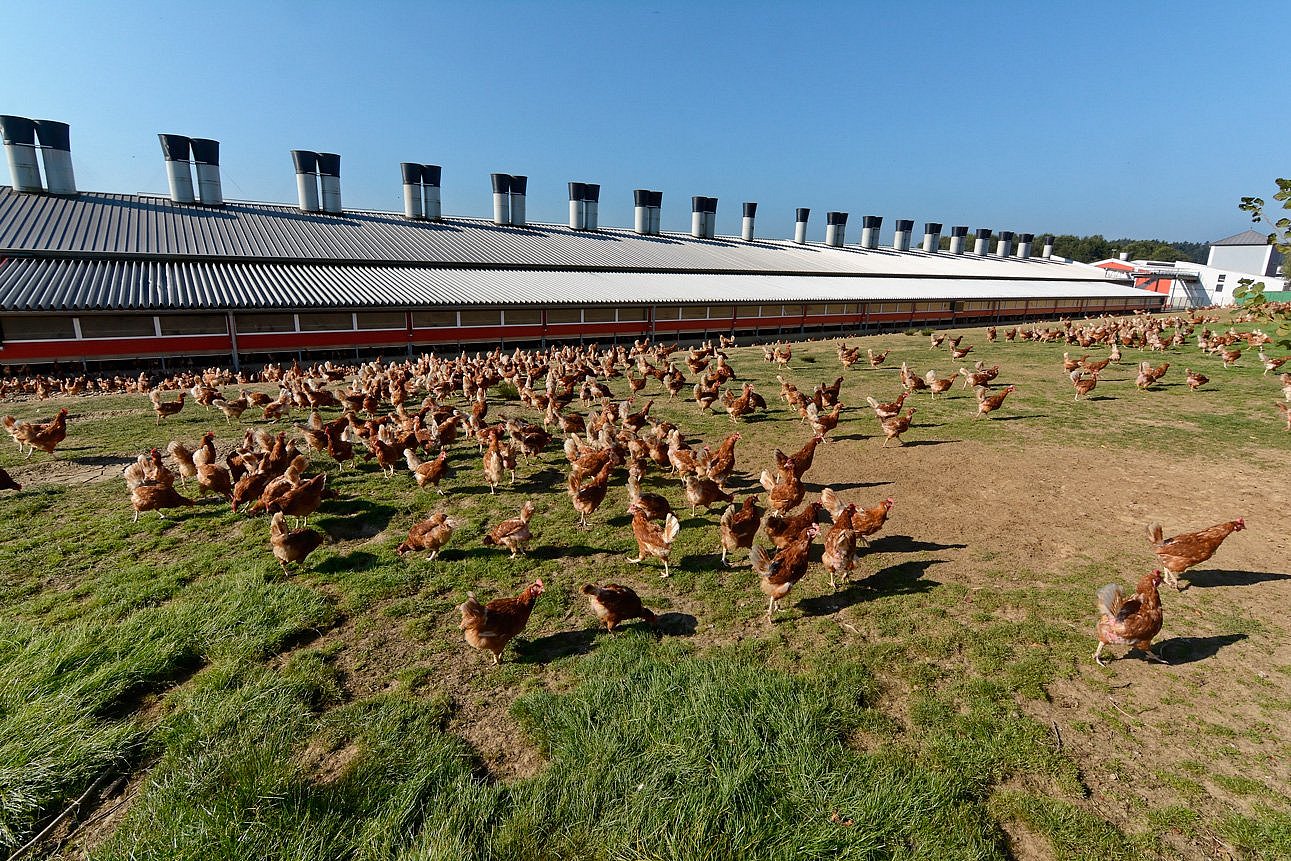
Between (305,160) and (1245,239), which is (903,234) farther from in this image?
(305,160)

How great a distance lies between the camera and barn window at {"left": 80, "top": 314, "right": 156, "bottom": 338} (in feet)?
74.4

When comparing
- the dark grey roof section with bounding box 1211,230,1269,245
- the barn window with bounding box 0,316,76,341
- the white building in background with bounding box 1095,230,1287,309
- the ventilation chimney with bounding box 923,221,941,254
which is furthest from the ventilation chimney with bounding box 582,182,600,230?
the dark grey roof section with bounding box 1211,230,1269,245

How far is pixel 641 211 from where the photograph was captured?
177 ft

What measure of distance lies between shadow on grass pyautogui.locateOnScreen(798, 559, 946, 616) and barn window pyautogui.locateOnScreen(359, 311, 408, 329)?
26759mm

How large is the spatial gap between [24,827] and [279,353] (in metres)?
26.0

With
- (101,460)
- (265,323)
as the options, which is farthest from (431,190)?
(101,460)

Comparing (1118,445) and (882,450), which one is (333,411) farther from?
(1118,445)

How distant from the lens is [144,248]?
27.0 meters

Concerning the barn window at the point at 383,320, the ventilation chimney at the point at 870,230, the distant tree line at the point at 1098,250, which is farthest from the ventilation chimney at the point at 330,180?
the distant tree line at the point at 1098,250

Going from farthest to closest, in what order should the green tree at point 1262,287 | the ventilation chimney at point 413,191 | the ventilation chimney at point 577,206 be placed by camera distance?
1. the ventilation chimney at point 577,206
2. the ventilation chimney at point 413,191
3. the green tree at point 1262,287

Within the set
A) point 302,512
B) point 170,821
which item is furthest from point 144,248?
point 170,821

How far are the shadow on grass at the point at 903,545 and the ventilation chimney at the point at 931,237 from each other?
88.0m

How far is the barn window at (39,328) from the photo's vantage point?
2156 centimetres

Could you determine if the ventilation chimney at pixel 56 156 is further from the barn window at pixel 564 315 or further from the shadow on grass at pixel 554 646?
the shadow on grass at pixel 554 646
